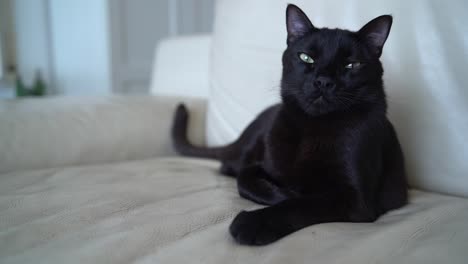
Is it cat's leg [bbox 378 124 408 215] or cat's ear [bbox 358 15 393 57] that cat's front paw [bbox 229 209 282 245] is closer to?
cat's leg [bbox 378 124 408 215]

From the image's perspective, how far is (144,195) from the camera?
82 cm

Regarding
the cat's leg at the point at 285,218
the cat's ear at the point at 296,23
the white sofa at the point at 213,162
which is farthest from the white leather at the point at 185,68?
the cat's leg at the point at 285,218

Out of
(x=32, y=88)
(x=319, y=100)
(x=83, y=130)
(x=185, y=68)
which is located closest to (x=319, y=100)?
(x=319, y=100)

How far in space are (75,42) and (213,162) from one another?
4.61 ft

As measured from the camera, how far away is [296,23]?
0.86 m

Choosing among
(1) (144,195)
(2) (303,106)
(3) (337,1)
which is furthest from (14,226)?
(3) (337,1)

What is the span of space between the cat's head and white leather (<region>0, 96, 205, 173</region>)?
0.56 m

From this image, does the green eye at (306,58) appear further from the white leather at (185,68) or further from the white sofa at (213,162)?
the white leather at (185,68)

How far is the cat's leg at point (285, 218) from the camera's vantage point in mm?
602

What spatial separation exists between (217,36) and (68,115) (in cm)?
54

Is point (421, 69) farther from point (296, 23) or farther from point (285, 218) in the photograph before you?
point (285, 218)

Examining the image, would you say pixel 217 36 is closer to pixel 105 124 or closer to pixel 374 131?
pixel 105 124

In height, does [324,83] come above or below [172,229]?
above

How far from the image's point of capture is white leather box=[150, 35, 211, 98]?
1506 millimetres
